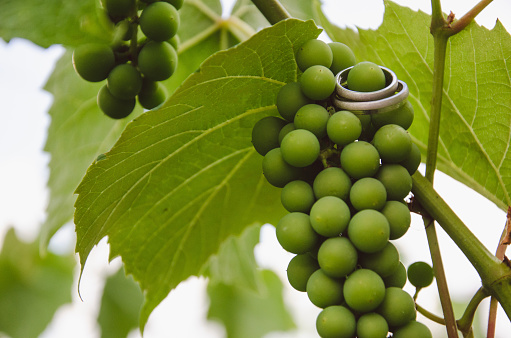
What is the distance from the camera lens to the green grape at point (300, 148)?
740mm

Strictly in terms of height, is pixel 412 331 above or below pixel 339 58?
below

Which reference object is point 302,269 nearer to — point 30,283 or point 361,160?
point 361,160

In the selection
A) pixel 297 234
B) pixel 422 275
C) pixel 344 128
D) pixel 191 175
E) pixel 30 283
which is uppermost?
pixel 344 128

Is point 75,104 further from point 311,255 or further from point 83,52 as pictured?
point 311,255

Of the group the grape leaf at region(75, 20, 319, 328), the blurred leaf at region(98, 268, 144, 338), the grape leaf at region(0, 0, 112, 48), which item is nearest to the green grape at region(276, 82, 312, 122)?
the grape leaf at region(75, 20, 319, 328)

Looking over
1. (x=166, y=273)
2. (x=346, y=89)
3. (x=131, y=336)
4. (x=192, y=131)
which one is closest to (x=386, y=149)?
(x=346, y=89)

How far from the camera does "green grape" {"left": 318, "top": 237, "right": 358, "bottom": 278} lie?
2.24 feet

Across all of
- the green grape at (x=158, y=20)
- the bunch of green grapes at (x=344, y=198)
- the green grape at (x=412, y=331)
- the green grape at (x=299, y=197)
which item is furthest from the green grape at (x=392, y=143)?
the green grape at (x=158, y=20)

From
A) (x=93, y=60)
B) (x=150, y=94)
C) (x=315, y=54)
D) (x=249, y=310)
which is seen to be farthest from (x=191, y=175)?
(x=249, y=310)

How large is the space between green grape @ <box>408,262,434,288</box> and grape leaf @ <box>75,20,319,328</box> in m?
0.36

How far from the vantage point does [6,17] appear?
92 centimetres

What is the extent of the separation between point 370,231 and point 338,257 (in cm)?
5

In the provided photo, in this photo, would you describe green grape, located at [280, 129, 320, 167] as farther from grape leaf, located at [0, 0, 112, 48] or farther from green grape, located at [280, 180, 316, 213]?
grape leaf, located at [0, 0, 112, 48]

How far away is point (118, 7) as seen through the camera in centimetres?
95
